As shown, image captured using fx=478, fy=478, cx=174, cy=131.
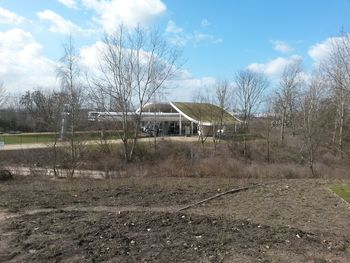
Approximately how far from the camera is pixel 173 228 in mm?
8906

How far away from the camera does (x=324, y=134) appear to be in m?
44.2

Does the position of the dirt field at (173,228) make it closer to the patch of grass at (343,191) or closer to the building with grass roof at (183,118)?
the patch of grass at (343,191)

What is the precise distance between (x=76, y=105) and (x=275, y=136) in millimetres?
25340

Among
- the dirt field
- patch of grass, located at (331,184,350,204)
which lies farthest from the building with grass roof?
the dirt field

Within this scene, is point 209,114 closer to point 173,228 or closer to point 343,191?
point 343,191

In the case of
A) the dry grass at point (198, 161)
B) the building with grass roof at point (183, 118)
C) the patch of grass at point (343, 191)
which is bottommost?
the dry grass at point (198, 161)

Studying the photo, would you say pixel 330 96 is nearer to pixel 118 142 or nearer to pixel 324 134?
pixel 324 134

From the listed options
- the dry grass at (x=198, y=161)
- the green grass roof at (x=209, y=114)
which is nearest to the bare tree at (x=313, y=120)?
the dry grass at (x=198, y=161)

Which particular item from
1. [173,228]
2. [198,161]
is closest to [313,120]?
[198,161]

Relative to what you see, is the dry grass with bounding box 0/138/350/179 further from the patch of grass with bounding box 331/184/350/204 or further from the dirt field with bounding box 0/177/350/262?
the dirt field with bounding box 0/177/350/262

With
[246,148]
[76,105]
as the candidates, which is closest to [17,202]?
[76,105]

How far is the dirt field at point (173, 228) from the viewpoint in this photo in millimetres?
7285

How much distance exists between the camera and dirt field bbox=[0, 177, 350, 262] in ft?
23.9

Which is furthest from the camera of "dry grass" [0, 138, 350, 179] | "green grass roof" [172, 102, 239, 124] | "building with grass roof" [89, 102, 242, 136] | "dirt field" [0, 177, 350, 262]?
"green grass roof" [172, 102, 239, 124]
